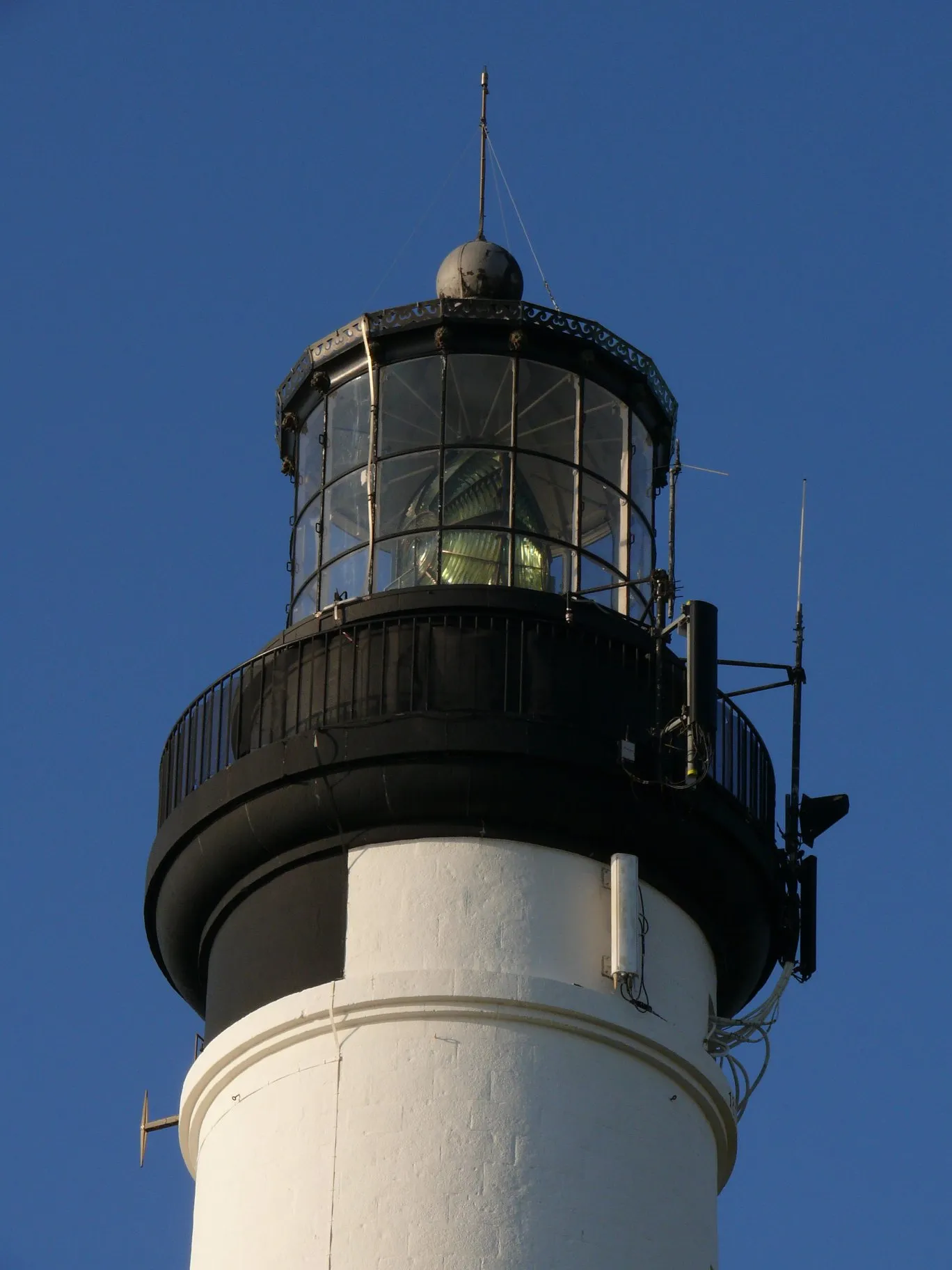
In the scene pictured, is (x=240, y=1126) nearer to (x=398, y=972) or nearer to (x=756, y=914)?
(x=398, y=972)

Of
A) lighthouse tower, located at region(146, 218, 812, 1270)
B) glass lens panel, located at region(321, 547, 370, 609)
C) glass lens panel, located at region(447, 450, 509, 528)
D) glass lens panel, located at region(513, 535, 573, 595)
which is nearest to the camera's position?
lighthouse tower, located at region(146, 218, 812, 1270)

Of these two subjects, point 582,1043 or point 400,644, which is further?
point 400,644

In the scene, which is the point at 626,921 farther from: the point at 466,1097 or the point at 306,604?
the point at 306,604

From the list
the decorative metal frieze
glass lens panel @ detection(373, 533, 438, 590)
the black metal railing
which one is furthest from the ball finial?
the black metal railing

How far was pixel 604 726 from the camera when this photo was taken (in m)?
19.5

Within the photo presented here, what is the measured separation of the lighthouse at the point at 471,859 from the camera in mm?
18000

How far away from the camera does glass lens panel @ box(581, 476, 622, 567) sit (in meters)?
21.3

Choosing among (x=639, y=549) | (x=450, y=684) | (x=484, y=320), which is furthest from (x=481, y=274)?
(x=450, y=684)

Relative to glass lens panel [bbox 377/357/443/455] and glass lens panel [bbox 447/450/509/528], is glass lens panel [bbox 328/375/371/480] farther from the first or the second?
glass lens panel [bbox 447/450/509/528]

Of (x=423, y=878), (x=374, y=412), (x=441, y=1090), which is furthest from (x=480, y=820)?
(x=374, y=412)

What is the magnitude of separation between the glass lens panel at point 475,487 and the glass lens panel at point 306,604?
1.13 metres

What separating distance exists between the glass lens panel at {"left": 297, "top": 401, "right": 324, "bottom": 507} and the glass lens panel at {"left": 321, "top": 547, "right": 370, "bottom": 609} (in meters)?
0.89

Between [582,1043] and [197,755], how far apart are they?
3.71m

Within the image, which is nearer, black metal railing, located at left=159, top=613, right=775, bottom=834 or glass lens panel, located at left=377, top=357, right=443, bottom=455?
black metal railing, located at left=159, top=613, right=775, bottom=834
